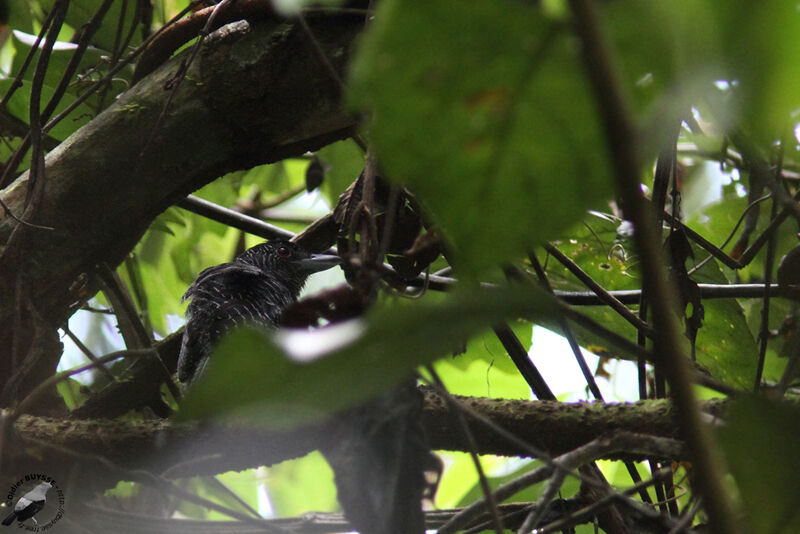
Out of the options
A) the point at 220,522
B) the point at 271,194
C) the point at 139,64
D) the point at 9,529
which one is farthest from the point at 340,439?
the point at 271,194

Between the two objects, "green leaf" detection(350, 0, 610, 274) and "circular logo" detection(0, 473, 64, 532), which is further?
"circular logo" detection(0, 473, 64, 532)

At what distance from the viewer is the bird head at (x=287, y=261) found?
3.21m

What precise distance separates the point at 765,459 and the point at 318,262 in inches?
102

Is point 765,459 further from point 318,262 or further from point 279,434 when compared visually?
point 318,262

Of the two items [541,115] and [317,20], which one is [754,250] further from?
[541,115]

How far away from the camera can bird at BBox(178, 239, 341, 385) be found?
2.49 metres

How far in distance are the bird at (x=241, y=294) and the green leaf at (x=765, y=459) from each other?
1810 millimetres

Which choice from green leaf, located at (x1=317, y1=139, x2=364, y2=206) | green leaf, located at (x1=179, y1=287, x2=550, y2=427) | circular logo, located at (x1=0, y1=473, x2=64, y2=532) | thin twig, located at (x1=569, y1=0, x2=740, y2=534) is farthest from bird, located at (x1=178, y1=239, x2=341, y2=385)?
thin twig, located at (x1=569, y1=0, x2=740, y2=534)

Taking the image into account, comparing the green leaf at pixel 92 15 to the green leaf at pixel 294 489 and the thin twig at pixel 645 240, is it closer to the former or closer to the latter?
the green leaf at pixel 294 489

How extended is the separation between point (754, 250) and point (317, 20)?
1.46m

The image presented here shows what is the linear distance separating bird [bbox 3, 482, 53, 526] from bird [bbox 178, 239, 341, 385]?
559mm

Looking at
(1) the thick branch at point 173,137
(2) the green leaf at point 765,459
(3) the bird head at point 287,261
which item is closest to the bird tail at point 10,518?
(1) the thick branch at point 173,137

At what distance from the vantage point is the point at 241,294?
300 cm

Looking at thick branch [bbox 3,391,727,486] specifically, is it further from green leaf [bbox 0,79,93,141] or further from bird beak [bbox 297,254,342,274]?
bird beak [bbox 297,254,342,274]
